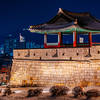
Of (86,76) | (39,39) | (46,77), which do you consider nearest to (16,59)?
(46,77)

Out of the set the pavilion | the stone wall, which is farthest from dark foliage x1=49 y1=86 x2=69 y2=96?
the pavilion

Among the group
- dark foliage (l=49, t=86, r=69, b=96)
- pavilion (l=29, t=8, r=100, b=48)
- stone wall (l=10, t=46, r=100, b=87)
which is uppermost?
pavilion (l=29, t=8, r=100, b=48)

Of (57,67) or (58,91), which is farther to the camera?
(57,67)

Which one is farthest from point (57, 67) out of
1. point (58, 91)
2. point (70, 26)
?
point (58, 91)

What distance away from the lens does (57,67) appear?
69.5ft

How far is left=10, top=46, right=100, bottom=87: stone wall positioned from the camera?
783 inches

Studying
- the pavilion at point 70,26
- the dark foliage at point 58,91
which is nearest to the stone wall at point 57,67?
the pavilion at point 70,26

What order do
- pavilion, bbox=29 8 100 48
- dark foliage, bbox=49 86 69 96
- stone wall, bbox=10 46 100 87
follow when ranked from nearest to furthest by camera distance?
dark foliage, bbox=49 86 69 96 → stone wall, bbox=10 46 100 87 → pavilion, bbox=29 8 100 48

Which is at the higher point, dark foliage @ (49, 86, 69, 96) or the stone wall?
the stone wall

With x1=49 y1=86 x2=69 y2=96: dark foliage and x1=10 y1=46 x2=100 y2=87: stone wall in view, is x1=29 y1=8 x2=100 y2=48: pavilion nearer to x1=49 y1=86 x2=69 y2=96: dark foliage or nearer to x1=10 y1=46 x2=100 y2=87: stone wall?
x1=10 y1=46 x2=100 y2=87: stone wall

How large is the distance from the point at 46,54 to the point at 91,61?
4.77 metres

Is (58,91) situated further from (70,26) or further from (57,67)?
(70,26)

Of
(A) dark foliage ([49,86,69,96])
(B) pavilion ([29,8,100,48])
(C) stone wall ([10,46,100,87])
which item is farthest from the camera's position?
(B) pavilion ([29,8,100,48])

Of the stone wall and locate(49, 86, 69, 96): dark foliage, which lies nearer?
locate(49, 86, 69, 96): dark foliage
